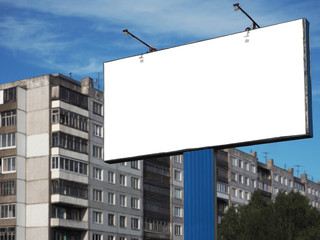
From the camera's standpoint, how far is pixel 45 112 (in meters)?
82.1

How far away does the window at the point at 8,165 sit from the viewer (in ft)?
265

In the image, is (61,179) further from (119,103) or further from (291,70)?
(291,70)

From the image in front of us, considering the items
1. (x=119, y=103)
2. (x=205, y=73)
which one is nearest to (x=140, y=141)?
(x=119, y=103)

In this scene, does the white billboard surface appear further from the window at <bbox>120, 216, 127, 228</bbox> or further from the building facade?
the window at <bbox>120, 216, 127, 228</bbox>

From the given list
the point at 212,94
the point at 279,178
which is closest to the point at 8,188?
the point at 212,94

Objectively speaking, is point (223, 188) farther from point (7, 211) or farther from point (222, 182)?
point (7, 211)

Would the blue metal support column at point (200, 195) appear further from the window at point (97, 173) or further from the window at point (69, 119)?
the window at point (97, 173)

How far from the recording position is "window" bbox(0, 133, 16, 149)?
81812 millimetres

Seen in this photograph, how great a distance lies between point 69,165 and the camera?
8144 cm

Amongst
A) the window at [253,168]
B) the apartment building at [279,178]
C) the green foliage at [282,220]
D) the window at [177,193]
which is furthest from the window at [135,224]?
the apartment building at [279,178]

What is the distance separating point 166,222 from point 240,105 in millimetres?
69350

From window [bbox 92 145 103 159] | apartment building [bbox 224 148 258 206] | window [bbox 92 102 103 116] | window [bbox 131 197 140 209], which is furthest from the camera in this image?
apartment building [bbox 224 148 258 206]

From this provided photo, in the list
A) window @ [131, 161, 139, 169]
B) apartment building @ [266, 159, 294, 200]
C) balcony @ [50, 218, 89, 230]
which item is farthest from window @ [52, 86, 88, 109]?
apartment building @ [266, 159, 294, 200]

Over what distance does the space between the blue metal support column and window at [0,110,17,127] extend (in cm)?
5219
